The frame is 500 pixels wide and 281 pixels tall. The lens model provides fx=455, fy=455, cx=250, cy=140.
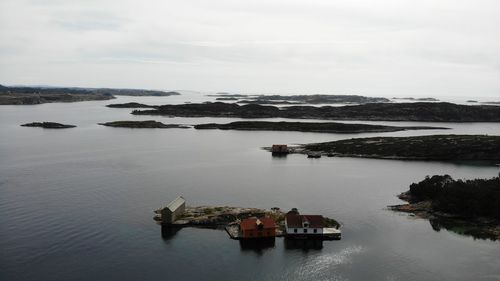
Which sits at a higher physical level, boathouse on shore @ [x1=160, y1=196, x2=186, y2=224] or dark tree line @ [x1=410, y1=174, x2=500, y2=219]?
dark tree line @ [x1=410, y1=174, x2=500, y2=219]

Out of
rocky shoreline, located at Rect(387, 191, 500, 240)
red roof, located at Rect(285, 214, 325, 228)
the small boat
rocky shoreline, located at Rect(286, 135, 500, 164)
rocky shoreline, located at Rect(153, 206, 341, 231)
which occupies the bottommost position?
rocky shoreline, located at Rect(153, 206, 341, 231)

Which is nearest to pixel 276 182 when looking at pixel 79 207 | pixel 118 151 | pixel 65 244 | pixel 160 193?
pixel 160 193

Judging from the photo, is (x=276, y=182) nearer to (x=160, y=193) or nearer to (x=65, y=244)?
(x=160, y=193)

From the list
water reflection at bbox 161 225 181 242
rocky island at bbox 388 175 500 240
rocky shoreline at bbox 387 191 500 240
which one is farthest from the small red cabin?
rocky island at bbox 388 175 500 240

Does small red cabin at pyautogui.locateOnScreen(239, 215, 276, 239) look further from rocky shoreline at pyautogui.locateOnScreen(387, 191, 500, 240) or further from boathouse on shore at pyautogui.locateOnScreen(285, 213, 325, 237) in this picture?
rocky shoreline at pyautogui.locateOnScreen(387, 191, 500, 240)

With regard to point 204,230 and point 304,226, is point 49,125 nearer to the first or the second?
point 204,230

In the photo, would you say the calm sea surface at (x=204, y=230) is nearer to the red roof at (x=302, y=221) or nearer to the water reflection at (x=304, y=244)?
the water reflection at (x=304, y=244)

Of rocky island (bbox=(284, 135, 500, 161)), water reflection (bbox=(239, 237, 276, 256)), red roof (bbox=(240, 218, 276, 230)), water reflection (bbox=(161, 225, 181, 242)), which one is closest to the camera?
water reflection (bbox=(239, 237, 276, 256))

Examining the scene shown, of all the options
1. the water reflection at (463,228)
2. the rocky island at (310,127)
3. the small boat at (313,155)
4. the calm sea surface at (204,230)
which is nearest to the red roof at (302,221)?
the calm sea surface at (204,230)
